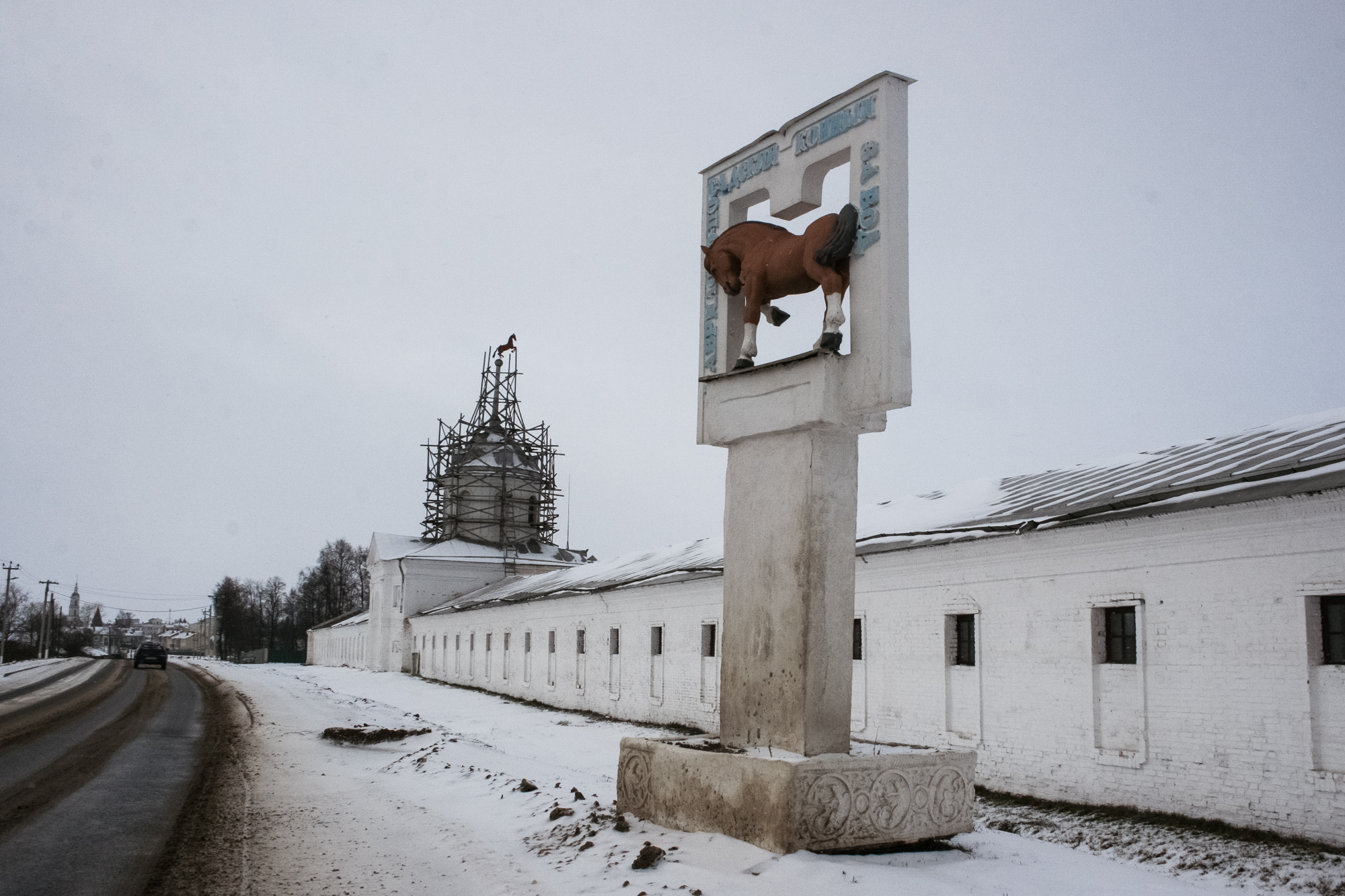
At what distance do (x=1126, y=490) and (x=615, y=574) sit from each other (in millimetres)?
17931

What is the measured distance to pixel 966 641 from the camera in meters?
14.0

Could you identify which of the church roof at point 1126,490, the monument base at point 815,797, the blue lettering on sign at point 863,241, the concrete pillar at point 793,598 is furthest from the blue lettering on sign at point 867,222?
the church roof at point 1126,490

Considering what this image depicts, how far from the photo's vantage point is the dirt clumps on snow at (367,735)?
1661 cm

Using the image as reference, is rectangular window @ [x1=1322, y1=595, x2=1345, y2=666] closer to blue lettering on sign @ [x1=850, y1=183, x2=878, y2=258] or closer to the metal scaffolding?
blue lettering on sign @ [x1=850, y1=183, x2=878, y2=258]

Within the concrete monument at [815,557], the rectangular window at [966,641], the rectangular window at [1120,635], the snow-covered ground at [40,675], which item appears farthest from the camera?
the snow-covered ground at [40,675]

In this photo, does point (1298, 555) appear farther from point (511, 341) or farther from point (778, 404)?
point (511, 341)

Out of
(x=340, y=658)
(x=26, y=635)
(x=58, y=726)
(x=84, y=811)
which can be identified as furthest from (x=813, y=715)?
(x=26, y=635)

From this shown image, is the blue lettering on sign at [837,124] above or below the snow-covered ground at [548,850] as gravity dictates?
above

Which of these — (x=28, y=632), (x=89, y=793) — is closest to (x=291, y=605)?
(x=28, y=632)

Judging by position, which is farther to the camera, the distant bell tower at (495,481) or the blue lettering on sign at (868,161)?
the distant bell tower at (495,481)

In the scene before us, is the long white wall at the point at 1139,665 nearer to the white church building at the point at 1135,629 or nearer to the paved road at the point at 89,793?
the white church building at the point at 1135,629

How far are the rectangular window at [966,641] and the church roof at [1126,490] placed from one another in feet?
3.88

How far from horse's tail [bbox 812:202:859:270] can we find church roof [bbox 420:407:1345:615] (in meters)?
5.81

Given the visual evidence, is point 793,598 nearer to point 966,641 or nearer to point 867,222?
point 867,222
